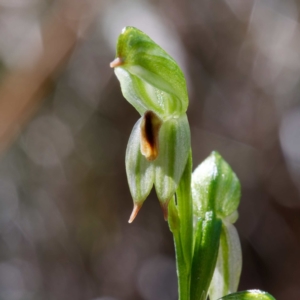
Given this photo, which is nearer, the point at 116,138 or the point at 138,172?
the point at 138,172

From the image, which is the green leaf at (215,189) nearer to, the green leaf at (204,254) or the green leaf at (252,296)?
the green leaf at (204,254)

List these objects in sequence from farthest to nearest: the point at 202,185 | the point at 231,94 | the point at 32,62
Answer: the point at 231,94, the point at 32,62, the point at 202,185

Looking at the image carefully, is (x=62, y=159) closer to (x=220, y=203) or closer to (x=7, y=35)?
(x=7, y=35)

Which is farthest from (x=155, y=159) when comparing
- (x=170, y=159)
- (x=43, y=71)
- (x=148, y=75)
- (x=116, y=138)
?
(x=116, y=138)

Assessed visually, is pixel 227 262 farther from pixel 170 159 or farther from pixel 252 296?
pixel 170 159

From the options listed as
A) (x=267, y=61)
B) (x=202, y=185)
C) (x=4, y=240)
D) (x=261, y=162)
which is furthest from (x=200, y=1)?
(x=202, y=185)

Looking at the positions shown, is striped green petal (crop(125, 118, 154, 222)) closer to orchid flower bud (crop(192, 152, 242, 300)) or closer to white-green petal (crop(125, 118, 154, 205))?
white-green petal (crop(125, 118, 154, 205))
